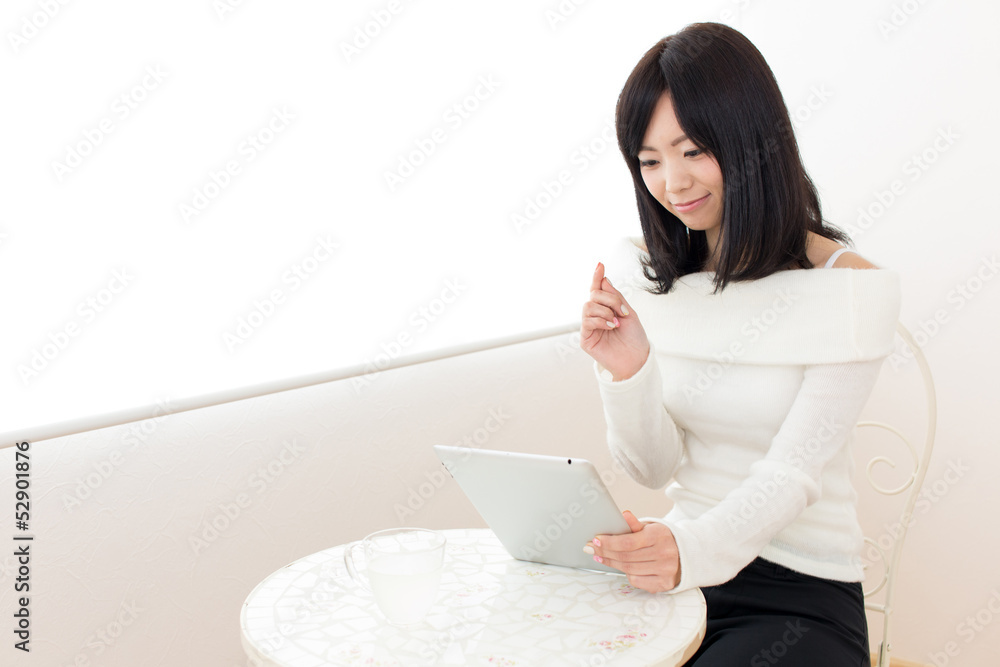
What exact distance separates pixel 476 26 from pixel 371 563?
4.12 feet

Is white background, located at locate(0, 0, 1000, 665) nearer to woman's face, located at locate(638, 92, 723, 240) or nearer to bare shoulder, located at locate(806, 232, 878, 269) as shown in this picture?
woman's face, located at locate(638, 92, 723, 240)

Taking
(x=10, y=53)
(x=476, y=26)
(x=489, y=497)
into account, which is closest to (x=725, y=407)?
(x=489, y=497)

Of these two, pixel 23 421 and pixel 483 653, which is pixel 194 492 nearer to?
pixel 23 421

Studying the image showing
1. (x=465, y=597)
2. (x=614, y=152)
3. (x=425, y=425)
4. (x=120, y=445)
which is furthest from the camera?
(x=614, y=152)

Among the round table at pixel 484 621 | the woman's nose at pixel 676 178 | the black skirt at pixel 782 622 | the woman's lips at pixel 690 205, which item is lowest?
the black skirt at pixel 782 622

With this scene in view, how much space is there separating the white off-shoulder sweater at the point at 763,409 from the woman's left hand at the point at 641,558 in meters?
0.09

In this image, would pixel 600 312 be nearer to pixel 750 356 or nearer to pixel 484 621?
pixel 750 356

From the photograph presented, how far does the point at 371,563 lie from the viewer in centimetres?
88

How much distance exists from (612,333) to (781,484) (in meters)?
0.32

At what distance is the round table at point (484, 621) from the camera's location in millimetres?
817

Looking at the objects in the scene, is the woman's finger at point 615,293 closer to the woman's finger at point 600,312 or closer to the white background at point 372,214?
the woman's finger at point 600,312

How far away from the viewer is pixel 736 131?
120 centimetres

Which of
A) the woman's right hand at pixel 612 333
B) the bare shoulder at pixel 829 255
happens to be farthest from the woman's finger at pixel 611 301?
the bare shoulder at pixel 829 255

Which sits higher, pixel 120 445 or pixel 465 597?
pixel 120 445
